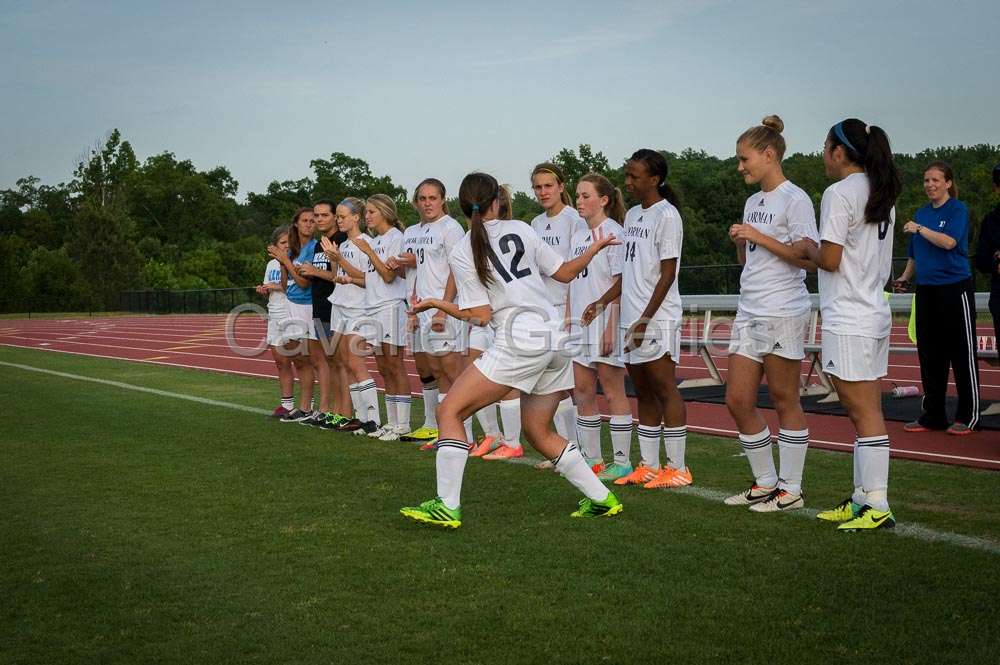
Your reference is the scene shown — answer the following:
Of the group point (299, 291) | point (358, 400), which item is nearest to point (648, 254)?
point (358, 400)

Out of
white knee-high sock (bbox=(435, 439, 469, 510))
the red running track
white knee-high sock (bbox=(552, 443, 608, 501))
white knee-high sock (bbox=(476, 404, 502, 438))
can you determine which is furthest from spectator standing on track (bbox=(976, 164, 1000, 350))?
white knee-high sock (bbox=(435, 439, 469, 510))

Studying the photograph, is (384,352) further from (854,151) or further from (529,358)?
(854,151)

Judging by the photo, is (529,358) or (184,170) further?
(184,170)

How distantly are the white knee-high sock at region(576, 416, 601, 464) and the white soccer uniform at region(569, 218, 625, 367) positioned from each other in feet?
1.30

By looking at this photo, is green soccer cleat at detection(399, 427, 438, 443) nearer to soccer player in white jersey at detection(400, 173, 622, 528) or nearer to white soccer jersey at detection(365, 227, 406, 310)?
white soccer jersey at detection(365, 227, 406, 310)

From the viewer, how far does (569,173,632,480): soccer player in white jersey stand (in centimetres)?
711

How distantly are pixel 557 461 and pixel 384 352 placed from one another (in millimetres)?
3880

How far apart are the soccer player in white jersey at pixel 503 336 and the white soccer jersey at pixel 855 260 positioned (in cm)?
128

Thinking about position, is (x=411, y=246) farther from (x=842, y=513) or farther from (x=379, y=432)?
(x=842, y=513)

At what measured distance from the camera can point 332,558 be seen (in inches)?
202

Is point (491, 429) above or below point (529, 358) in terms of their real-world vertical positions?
below

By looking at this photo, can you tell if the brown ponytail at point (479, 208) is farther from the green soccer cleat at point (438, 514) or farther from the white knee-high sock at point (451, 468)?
the green soccer cleat at point (438, 514)

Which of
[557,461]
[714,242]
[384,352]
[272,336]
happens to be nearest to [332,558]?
[557,461]

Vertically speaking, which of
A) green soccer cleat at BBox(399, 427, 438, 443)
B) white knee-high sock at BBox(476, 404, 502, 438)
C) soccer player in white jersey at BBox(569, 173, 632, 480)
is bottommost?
green soccer cleat at BBox(399, 427, 438, 443)
